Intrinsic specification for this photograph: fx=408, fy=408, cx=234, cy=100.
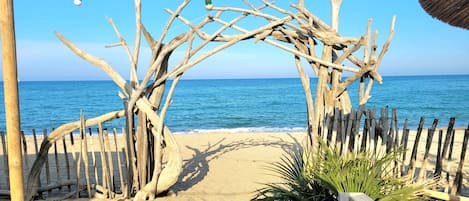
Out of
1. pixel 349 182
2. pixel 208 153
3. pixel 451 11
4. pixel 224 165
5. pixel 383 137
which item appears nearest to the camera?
pixel 451 11

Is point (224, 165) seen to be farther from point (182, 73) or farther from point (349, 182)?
point (349, 182)

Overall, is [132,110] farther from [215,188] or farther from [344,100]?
[344,100]

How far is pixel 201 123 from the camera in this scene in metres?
21.8

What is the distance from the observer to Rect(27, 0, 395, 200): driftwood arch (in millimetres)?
4586

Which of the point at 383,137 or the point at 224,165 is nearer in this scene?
the point at 383,137

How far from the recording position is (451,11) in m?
2.88

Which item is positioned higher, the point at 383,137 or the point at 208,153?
the point at 383,137

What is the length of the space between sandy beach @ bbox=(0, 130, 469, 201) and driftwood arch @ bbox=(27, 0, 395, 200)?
42cm

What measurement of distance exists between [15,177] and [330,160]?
2440mm

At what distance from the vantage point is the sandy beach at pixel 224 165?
18.7 feet

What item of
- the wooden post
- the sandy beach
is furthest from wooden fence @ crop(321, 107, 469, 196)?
the wooden post

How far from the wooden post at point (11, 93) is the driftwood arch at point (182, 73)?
8.56 ft

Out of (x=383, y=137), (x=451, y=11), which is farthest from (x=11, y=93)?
(x=383, y=137)

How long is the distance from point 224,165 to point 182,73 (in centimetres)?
304
